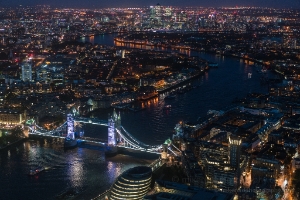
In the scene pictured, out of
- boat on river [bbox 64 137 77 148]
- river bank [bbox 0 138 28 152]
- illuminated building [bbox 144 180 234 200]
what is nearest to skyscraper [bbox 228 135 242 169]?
illuminated building [bbox 144 180 234 200]

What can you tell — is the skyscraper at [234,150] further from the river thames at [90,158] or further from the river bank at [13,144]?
the river bank at [13,144]

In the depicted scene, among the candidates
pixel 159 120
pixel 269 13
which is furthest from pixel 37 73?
pixel 269 13

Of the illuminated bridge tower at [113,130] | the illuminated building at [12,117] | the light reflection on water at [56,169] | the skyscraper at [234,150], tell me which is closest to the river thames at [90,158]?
the light reflection on water at [56,169]

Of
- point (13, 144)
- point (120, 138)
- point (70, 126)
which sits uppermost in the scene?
point (70, 126)

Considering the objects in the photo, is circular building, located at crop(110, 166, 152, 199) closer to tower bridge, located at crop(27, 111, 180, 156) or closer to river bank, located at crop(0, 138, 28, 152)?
tower bridge, located at crop(27, 111, 180, 156)

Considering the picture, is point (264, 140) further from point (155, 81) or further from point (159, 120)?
point (155, 81)

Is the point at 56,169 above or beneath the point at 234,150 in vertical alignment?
beneath

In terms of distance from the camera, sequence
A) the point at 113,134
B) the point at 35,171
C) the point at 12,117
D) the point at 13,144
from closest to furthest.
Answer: the point at 35,171 → the point at 113,134 → the point at 13,144 → the point at 12,117

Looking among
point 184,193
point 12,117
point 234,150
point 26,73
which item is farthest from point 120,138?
point 26,73

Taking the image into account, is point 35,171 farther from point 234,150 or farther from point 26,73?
point 26,73
